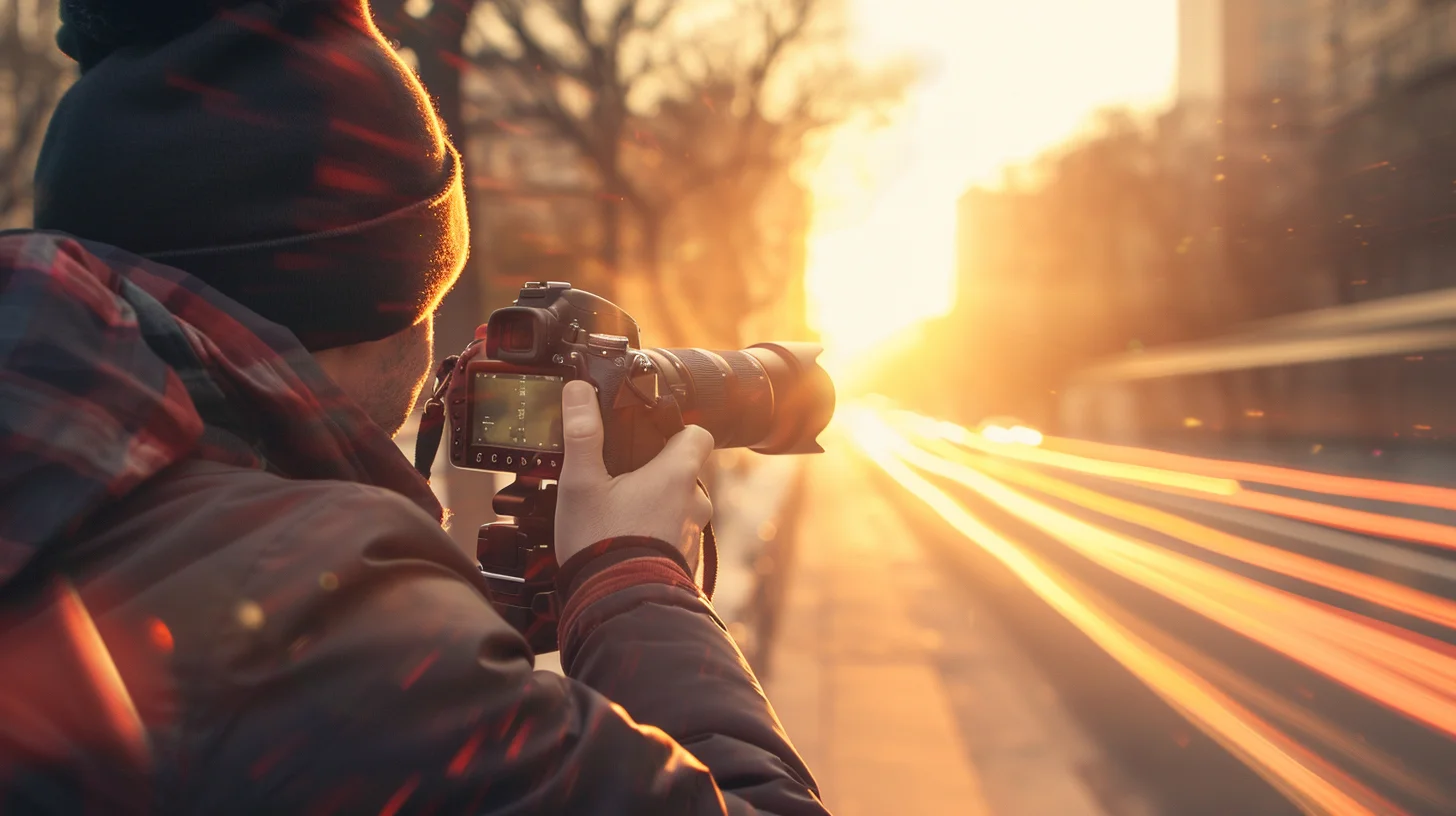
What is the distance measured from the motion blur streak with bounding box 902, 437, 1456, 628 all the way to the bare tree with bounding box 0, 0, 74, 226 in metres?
11.2

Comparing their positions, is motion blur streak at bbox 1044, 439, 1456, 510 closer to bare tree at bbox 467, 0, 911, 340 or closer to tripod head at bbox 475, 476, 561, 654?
bare tree at bbox 467, 0, 911, 340

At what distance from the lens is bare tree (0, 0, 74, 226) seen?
Answer: 9.16 meters

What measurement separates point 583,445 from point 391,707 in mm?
486

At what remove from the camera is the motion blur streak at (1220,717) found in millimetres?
4676

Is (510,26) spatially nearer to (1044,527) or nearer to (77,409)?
(77,409)

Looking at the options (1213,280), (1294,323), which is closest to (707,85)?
(1294,323)

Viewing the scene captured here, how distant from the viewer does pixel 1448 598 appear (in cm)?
851

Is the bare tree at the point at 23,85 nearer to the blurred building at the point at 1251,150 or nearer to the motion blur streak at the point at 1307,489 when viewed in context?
the motion blur streak at the point at 1307,489

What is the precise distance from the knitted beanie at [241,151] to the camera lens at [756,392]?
18.8 inches

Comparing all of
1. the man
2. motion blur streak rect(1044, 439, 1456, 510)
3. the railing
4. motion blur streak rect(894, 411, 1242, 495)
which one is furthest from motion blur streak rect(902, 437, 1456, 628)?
the man

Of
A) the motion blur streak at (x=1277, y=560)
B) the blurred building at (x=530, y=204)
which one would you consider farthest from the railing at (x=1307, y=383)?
the blurred building at (x=530, y=204)

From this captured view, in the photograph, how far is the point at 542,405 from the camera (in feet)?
4.40

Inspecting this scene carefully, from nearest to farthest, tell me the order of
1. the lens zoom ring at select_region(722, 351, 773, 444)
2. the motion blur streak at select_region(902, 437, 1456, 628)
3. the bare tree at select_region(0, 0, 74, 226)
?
the lens zoom ring at select_region(722, 351, 773, 444), the motion blur streak at select_region(902, 437, 1456, 628), the bare tree at select_region(0, 0, 74, 226)

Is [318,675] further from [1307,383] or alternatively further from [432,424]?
[1307,383]
